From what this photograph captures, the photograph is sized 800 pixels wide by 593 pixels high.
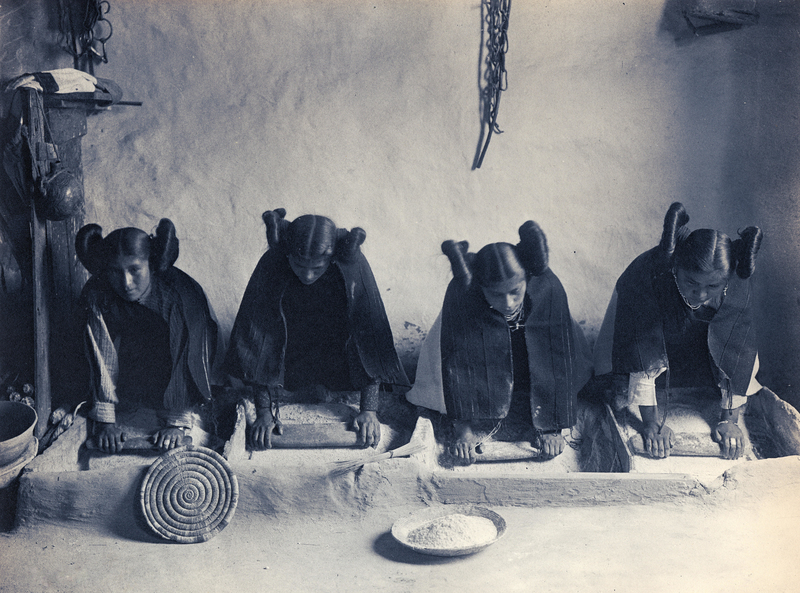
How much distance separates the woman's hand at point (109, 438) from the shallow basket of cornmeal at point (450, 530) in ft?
5.00

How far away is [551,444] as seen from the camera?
158 inches

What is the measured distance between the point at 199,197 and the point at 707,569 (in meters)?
3.29

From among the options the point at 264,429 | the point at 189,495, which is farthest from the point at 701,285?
the point at 189,495

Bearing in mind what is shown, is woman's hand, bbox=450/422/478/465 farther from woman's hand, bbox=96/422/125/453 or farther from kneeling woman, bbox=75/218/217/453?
woman's hand, bbox=96/422/125/453

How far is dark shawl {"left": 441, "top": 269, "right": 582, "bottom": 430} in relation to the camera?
400cm

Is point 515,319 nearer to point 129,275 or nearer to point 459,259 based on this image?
point 459,259

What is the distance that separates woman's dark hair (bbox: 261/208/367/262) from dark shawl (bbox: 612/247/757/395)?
58.2 inches

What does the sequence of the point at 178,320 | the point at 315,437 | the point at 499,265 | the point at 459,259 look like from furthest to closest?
the point at 178,320 → the point at 315,437 → the point at 459,259 → the point at 499,265

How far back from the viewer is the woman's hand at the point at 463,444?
4000mm

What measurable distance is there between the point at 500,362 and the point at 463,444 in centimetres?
46

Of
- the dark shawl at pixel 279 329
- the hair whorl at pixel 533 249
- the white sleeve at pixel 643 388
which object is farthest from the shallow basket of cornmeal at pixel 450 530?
the hair whorl at pixel 533 249

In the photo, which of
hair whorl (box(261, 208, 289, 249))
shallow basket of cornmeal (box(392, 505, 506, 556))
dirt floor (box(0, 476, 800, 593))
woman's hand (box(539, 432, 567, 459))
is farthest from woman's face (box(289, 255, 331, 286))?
woman's hand (box(539, 432, 567, 459))

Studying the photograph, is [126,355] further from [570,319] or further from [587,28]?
[587,28]

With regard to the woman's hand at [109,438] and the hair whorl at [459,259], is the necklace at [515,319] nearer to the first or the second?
the hair whorl at [459,259]
